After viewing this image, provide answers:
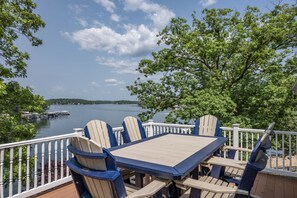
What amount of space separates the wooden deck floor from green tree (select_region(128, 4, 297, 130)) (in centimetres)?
386

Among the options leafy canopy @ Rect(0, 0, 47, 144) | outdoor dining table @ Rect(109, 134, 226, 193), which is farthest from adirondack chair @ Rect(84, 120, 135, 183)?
leafy canopy @ Rect(0, 0, 47, 144)

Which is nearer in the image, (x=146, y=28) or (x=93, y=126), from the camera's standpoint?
(x=93, y=126)

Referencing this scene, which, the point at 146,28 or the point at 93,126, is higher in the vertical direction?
the point at 146,28

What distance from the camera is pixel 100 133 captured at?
365 centimetres

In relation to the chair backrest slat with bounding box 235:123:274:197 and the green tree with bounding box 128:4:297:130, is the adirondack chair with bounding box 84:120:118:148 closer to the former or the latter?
the chair backrest slat with bounding box 235:123:274:197

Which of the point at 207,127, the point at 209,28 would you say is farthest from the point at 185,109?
the point at 209,28

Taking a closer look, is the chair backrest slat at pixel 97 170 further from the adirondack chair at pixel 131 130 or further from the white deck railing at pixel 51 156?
the adirondack chair at pixel 131 130

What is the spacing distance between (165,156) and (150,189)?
721 mm

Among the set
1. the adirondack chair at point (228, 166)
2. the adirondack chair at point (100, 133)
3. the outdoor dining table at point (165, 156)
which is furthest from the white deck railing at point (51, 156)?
the adirondack chair at point (228, 166)

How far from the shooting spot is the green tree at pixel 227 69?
8148 millimetres

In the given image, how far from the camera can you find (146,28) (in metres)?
11.9

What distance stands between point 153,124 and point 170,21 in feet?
22.7

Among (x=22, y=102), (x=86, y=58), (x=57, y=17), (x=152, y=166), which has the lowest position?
(x=152, y=166)

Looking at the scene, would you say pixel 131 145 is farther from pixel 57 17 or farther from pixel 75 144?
pixel 57 17
